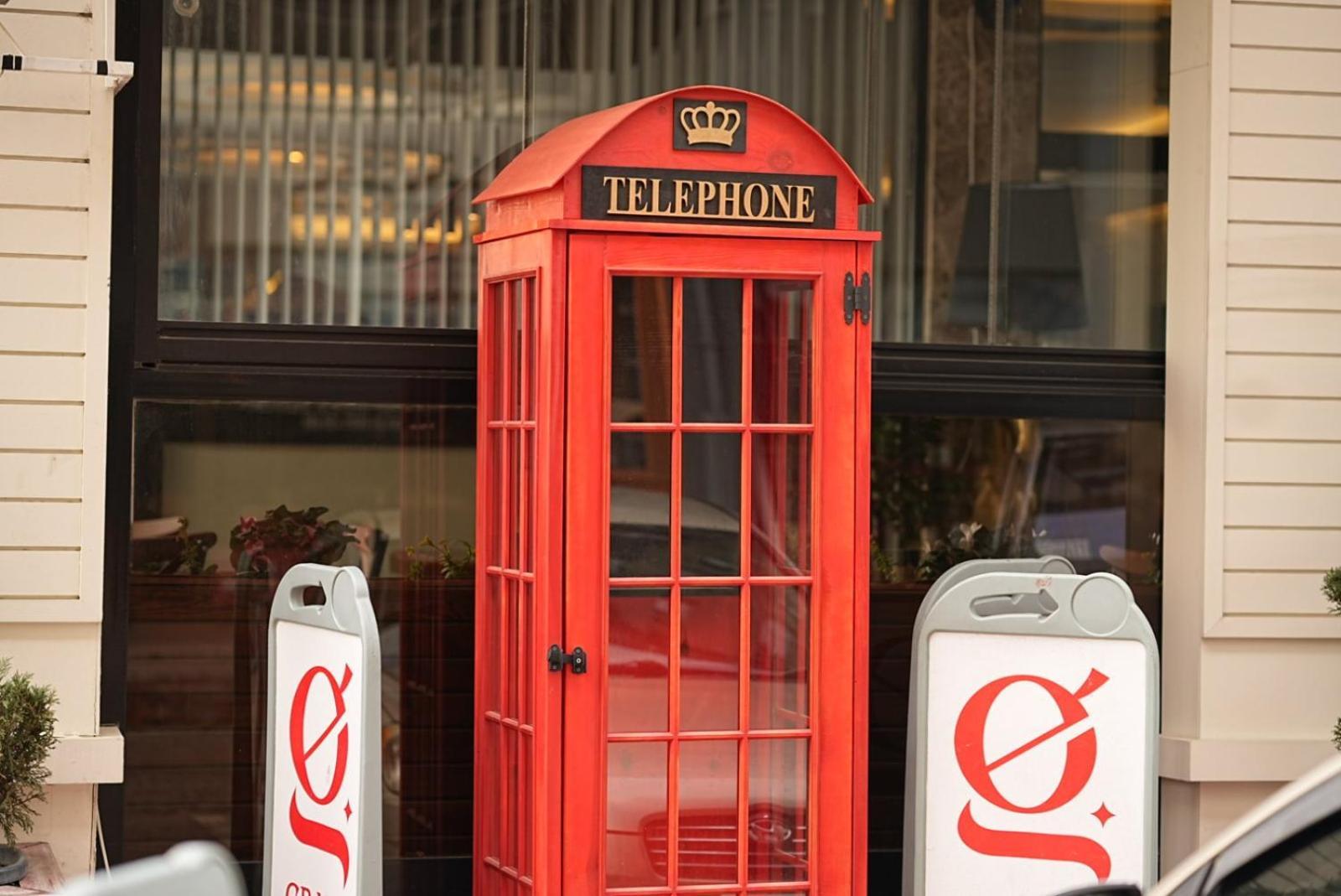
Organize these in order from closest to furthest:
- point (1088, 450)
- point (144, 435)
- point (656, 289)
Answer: point (656, 289), point (144, 435), point (1088, 450)

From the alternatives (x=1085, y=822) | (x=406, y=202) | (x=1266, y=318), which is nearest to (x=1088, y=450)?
(x=1266, y=318)

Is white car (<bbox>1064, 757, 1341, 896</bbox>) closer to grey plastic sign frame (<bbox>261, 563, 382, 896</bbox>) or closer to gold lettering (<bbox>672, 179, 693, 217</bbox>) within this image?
grey plastic sign frame (<bbox>261, 563, 382, 896</bbox>)

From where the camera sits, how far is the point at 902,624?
639 centimetres

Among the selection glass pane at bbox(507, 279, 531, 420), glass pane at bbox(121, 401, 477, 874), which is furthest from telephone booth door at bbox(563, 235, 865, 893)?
glass pane at bbox(121, 401, 477, 874)

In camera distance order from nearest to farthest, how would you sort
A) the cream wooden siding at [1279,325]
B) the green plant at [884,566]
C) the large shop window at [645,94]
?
the large shop window at [645,94], the cream wooden siding at [1279,325], the green plant at [884,566]

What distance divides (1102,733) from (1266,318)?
1.69m

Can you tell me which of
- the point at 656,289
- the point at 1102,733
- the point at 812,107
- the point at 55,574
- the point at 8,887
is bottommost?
the point at 8,887

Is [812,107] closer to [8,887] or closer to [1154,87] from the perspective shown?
[1154,87]

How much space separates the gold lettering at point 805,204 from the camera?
5223 millimetres

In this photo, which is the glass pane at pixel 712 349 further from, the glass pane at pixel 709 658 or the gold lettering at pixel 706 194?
the glass pane at pixel 709 658

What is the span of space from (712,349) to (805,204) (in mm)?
496

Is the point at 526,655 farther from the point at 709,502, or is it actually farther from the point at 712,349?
the point at 712,349

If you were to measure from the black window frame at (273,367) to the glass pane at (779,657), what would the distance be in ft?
4.06

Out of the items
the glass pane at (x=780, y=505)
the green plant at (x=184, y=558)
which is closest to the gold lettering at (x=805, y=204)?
the glass pane at (x=780, y=505)
